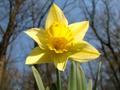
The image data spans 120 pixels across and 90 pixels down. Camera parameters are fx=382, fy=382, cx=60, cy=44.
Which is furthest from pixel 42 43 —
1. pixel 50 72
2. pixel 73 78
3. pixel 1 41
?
pixel 50 72

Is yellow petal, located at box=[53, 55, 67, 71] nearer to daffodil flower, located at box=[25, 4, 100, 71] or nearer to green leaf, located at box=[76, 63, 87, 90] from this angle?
daffodil flower, located at box=[25, 4, 100, 71]

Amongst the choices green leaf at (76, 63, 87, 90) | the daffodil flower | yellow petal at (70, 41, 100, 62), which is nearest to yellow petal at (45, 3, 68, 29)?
the daffodil flower

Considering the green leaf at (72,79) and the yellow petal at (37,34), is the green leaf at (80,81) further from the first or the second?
the yellow petal at (37,34)

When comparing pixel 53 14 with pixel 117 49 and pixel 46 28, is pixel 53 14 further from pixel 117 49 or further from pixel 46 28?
pixel 117 49

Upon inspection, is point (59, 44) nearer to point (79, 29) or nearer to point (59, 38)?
point (59, 38)

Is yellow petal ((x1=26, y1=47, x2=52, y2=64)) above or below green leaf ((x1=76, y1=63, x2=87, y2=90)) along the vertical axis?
above

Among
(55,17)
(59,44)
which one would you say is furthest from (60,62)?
(55,17)

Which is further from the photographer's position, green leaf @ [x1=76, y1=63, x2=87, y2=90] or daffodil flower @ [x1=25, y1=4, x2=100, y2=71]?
green leaf @ [x1=76, y1=63, x2=87, y2=90]
